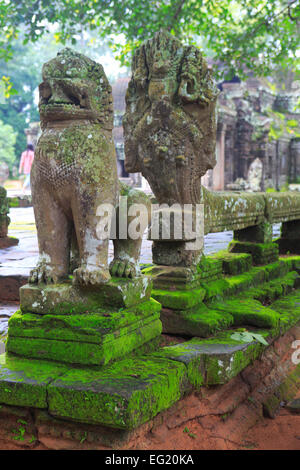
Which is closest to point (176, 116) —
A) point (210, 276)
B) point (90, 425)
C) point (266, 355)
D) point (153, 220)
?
point (153, 220)

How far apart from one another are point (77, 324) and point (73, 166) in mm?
808

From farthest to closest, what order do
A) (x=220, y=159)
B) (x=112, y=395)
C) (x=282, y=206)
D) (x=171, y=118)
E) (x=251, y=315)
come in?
(x=220, y=159)
(x=282, y=206)
(x=251, y=315)
(x=171, y=118)
(x=112, y=395)

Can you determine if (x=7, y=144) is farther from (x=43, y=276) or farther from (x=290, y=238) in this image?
(x=43, y=276)

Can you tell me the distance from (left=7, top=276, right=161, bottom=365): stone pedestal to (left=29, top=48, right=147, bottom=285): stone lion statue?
0.10 metres

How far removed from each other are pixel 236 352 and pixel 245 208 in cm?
197

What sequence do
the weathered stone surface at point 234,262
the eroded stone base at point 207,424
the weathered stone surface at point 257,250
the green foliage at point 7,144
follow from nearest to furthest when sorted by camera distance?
1. the eroded stone base at point 207,424
2. the weathered stone surface at point 234,262
3. the weathered stone surface at point 257,250
4. the green foliage at point 7,144

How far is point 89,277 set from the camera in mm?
2498

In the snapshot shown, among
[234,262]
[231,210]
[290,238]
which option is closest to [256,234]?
[234,262]

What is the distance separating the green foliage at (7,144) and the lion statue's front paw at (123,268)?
2988cm

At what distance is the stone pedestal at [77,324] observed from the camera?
7.86 ft

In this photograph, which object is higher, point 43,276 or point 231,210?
point 231,210

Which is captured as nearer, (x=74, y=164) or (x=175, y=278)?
(x=74, y=164)

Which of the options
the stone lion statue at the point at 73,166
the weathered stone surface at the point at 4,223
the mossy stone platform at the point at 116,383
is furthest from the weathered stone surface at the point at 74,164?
the weathered stone surface at the point at 4,223

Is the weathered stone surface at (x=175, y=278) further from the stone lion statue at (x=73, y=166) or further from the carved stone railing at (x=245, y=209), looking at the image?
the stone lion statue at (x=73, y=166)
